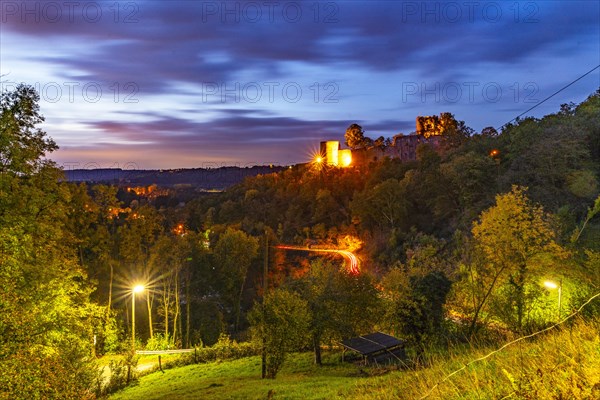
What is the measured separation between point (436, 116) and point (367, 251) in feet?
Answer: 215

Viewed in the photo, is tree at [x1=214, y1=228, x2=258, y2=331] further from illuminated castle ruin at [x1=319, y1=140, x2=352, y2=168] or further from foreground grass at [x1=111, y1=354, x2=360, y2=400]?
illuminated castle ruin at [x1=319, y1=140, x2=352, y2=168]

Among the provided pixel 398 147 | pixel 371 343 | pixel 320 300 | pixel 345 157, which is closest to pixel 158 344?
pixel 320 300

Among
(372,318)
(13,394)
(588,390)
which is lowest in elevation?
(372,318)

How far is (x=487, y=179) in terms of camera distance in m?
50.6

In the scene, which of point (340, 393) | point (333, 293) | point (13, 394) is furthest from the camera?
point (333, 293)

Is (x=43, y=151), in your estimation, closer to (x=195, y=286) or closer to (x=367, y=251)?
(x=195, y=286)

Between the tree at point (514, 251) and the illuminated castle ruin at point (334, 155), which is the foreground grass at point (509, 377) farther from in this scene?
the illuminated castle ruin at point (334, 155)

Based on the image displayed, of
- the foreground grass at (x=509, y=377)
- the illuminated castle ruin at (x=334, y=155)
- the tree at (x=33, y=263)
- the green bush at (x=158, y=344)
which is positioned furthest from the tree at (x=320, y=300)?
the illuminated castle ruin at (x=334, y=155)

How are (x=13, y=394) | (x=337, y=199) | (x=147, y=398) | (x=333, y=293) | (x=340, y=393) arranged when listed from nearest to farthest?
(x=13, y=394) < (x=340, y=393) < (x=147, y=398) < (x=333, y=293) < (x=337, y=199)

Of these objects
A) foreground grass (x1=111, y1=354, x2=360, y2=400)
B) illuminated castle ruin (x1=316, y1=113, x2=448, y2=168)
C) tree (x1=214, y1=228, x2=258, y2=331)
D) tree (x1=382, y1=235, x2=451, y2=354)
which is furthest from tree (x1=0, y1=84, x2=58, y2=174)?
illuminated castle ruin (x1=316, y1=113, x2=448, y2=168)

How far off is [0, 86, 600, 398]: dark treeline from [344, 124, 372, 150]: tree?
42736 mm

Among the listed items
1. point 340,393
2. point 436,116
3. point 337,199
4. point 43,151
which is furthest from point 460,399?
point 436,116

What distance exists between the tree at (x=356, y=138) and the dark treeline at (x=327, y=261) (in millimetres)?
42736

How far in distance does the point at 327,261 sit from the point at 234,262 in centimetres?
1606
